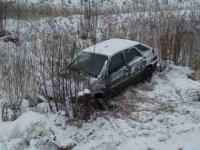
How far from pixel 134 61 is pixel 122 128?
2.96m

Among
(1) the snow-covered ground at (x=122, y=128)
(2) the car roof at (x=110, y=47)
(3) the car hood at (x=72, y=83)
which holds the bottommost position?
(1) the snow-covered ground at (x=122, y=128)

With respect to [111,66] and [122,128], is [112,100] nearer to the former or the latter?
[111,66]

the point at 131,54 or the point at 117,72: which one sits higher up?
the point at 131,54

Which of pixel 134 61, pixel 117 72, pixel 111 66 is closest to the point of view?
pixel 111 66

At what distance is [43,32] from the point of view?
604 inches

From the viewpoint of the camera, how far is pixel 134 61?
10836mm

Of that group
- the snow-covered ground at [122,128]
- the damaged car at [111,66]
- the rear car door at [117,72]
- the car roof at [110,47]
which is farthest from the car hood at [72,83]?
the car roof at [110,47]

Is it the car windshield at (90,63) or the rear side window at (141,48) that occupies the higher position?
the rear side window at (141,48)

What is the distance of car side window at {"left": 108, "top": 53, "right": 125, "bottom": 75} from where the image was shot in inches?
394

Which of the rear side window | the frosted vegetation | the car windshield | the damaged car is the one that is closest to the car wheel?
the damaged car

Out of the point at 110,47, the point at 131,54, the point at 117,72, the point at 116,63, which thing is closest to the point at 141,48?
the point at 131,54

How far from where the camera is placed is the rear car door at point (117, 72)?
9.96 m

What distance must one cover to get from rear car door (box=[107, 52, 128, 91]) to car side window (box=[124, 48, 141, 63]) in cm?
25

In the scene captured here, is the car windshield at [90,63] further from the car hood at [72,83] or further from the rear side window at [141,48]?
the rear side window at [141,48]
